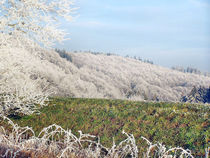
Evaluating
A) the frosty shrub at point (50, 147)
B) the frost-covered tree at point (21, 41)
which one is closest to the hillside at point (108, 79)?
the frost-covered tree at point (21, 41)

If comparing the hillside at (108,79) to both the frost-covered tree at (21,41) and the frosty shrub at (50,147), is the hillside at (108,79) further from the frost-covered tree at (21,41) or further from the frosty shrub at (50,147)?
the frosty shrub at (50,147)

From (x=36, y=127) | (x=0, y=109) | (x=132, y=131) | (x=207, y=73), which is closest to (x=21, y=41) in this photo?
(x=0, y=109)

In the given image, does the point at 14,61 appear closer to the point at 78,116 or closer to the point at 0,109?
the point at 0,109

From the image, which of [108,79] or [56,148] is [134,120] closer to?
[56,148]

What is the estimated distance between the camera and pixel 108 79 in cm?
7769

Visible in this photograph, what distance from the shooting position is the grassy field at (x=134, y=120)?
21.4 feet

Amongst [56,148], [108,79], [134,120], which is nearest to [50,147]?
[56,148]

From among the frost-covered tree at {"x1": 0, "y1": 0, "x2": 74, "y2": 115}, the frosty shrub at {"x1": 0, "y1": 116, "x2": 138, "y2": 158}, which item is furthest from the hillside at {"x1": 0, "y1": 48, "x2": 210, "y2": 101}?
the frosty shrub at {"x1": 0, "y1": 116, "x2": 138, "y2": 158}

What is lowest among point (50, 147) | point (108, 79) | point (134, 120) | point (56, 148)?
point (108, 79)

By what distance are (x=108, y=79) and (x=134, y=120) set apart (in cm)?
7009

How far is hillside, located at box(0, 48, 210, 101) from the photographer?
1125 inches

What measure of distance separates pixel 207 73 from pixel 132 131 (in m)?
120

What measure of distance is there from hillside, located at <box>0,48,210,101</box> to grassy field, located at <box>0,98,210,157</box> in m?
2.90

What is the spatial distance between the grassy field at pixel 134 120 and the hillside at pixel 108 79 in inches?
114
